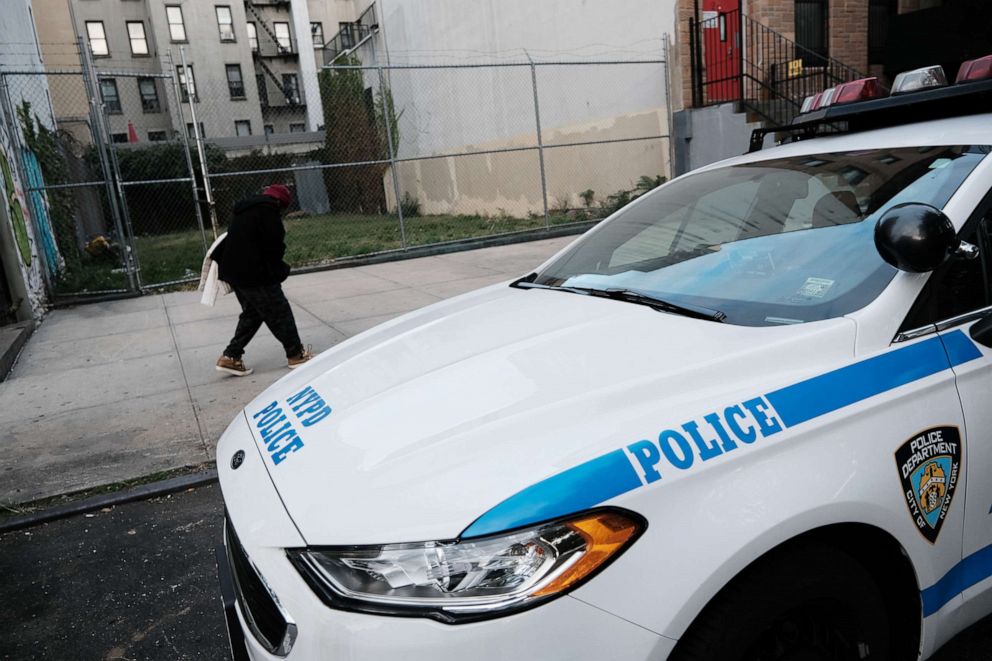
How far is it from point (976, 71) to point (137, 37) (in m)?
46.1

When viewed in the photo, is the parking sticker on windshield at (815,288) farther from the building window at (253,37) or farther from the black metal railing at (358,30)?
the building window at (253,37)

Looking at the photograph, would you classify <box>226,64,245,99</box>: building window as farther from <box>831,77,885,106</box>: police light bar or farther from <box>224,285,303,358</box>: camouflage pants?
<box>831,77,885,106</box>: police light bar

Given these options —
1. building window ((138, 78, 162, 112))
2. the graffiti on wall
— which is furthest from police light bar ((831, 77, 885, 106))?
building window ((138, 78, 162, 112))

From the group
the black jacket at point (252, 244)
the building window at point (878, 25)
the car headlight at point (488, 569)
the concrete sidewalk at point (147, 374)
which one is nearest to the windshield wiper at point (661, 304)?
the car headlight at point (488, 569)

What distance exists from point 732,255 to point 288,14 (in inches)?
1837

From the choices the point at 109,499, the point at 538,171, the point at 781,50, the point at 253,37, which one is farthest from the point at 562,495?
the point at 253,37

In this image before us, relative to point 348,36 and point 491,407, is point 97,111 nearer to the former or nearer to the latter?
point 491,407

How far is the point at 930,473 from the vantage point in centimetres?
180

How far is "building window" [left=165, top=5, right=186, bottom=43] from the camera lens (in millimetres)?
39719

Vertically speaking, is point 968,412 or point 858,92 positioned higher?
point 858,92

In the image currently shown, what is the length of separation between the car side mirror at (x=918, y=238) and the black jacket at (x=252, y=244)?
4927 mm

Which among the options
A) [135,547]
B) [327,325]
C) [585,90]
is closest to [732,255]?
[135,547]

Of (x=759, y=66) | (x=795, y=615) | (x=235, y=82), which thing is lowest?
(x=795, y=615)

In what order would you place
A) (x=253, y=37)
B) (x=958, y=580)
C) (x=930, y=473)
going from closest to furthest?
(x=930, y=473) → (x=958, y=580) → (x=253, y=37)
